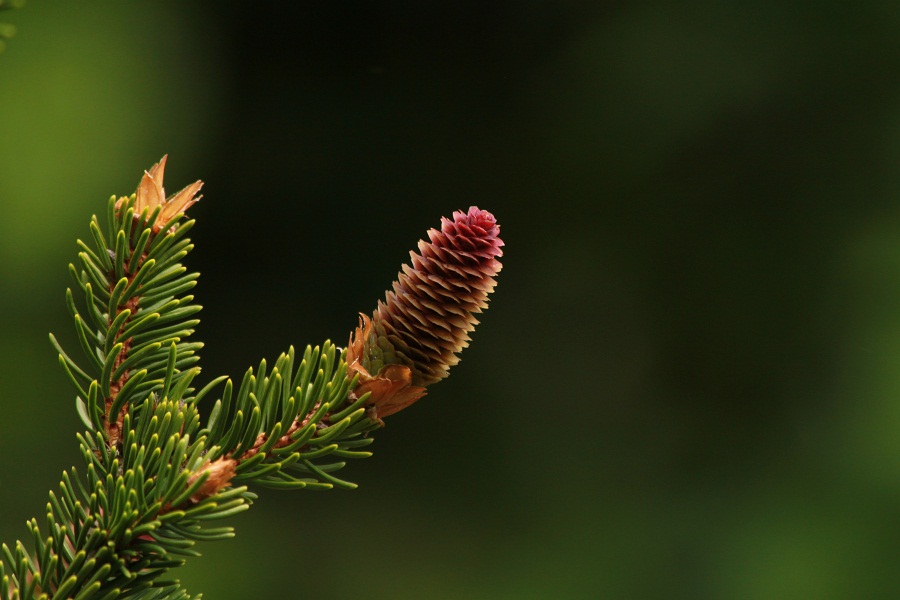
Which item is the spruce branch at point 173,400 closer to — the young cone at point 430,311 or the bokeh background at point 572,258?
the young cone at point 430,311

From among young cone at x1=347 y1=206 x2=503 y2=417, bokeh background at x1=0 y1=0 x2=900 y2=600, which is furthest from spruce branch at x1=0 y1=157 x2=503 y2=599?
bokeh background at x1=0 y1=0 x2=900 y2=600

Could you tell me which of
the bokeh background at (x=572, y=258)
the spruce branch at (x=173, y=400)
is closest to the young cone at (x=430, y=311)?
the spruce branch at (x=173, y=400)

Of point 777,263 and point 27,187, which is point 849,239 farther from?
point 27,187

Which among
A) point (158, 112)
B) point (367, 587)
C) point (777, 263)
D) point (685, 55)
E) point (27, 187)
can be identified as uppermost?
point (685, 55)

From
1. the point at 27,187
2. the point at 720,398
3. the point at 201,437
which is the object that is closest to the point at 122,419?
the point at 201,437

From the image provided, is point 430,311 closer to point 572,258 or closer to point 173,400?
point 173,400

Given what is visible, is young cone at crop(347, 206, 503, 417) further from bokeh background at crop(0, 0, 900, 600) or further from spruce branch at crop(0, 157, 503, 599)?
bokeh background at crop(0, 0, 900, 600)
